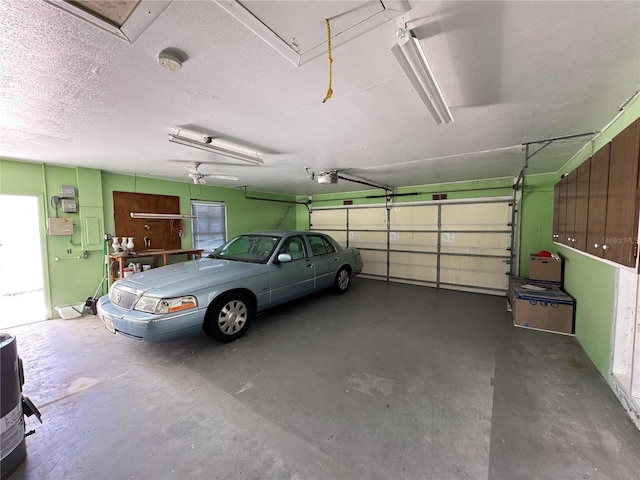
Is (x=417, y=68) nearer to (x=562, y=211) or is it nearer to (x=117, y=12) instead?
(x=117, y=12)

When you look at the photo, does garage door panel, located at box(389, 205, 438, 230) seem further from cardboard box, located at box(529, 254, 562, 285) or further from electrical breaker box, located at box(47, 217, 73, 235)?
electrical breaker box, located at box(47, 217, 73, 235)

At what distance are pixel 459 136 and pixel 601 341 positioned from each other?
262cm

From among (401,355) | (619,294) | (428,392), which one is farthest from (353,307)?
(619,294)

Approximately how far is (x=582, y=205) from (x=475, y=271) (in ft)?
12.1

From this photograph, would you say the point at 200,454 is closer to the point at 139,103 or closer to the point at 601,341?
the point at 139,103

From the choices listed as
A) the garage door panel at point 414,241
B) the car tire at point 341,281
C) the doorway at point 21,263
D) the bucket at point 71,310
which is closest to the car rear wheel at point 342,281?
the car tire at point 341,281

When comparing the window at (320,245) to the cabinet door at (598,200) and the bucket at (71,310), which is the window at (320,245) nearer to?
the cabinet door at (598,200)

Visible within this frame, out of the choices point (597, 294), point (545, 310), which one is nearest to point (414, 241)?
point (545, 310)

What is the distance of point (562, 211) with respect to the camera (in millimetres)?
3320

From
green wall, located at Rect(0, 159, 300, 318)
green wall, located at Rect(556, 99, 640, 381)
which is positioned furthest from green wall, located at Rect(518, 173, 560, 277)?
green wall, located at Rect(0, 159, 300, 318)

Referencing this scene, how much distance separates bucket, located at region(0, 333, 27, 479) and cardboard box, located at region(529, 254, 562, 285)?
611 centimetres

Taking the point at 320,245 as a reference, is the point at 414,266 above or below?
below

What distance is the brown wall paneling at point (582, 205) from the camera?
2344mm

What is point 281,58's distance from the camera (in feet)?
4.89
